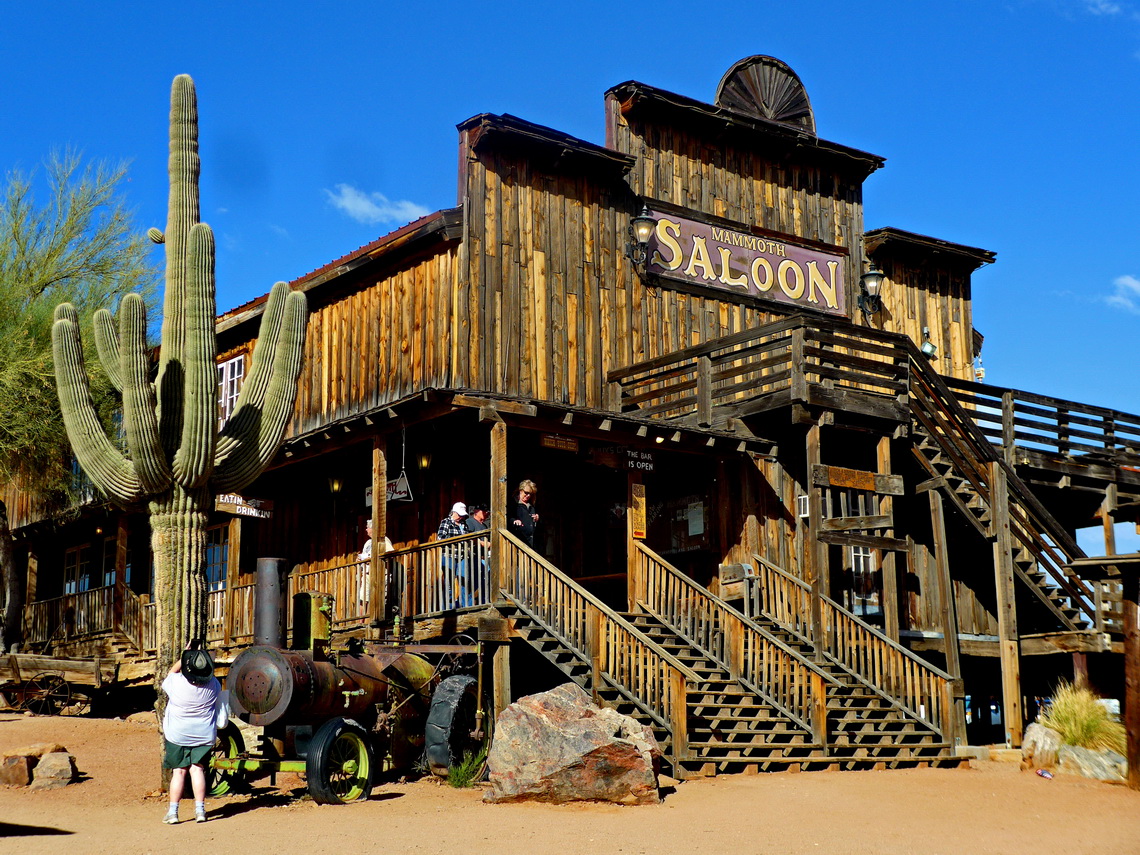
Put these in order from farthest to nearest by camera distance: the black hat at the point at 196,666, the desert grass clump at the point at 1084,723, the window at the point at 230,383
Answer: the window at the point at 230,383 < the desert grass clump at the point at 1084,723 < the black hat at the point at 196,666

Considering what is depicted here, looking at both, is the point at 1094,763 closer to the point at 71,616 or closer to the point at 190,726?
the point at 190,726

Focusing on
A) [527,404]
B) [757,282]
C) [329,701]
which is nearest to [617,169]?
[757,282]

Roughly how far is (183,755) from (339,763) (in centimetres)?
148

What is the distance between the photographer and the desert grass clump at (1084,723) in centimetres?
1449

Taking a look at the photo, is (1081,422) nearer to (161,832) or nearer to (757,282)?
(757,282)

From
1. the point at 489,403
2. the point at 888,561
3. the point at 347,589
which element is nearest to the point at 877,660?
the point at 888,561

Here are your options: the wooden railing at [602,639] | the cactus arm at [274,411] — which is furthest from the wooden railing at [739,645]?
the cactus arm at [274,411]

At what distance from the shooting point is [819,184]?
22.8 meters

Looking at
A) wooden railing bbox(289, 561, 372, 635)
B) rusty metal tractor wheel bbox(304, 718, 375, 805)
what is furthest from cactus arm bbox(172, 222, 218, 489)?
wooden railing bbox(289, 561, 372, 635)

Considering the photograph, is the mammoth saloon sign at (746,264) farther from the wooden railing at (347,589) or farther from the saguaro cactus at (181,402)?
the saguaro cactus at (181,402)

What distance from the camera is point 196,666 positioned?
11039mm

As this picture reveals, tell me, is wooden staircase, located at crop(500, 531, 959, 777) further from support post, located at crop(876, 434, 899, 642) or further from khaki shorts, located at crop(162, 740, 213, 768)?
khaki shorts, located at crop(162, 740, 213, 768)

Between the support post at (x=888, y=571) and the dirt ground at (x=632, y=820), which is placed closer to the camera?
the dirt ground at (x=632, y=820)

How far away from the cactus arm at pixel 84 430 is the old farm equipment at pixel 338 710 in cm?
184
